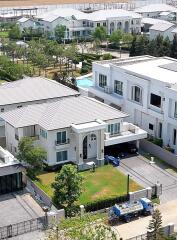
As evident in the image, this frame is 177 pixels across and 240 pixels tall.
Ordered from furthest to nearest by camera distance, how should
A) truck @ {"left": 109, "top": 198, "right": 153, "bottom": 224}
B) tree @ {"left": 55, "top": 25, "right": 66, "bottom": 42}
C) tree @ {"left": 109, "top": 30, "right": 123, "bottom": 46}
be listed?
1. tree @ {"left": 55, "top": 25, "right": 66, "bottom": 42}
2. tree @ {"left": 109, "top": 30, "right": 123, "bottom": 46}
3. truck @ {"left": 109, "top": 198, "right": 153, "bottom": 224}

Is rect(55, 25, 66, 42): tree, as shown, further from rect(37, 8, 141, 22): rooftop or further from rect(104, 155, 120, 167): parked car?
A: rect(104, 155, 120, 167): parked car

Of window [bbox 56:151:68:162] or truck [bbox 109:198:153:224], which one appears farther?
window [bbox 56:151:68:162]

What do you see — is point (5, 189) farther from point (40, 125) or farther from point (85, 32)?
point (85, 32)

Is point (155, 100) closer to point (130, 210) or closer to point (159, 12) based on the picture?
point (130, 210)

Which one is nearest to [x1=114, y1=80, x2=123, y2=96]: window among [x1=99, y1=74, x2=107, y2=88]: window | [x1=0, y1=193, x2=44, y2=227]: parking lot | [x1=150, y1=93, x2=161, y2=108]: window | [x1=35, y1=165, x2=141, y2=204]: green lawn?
[x1=99, y1=74, x2=107, y2=88]: window

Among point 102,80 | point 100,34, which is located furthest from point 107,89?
point 100,34

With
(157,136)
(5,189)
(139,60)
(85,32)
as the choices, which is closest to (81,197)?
(5,189)

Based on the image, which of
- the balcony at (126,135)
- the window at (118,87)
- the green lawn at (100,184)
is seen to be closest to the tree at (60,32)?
the window at (118,87)
